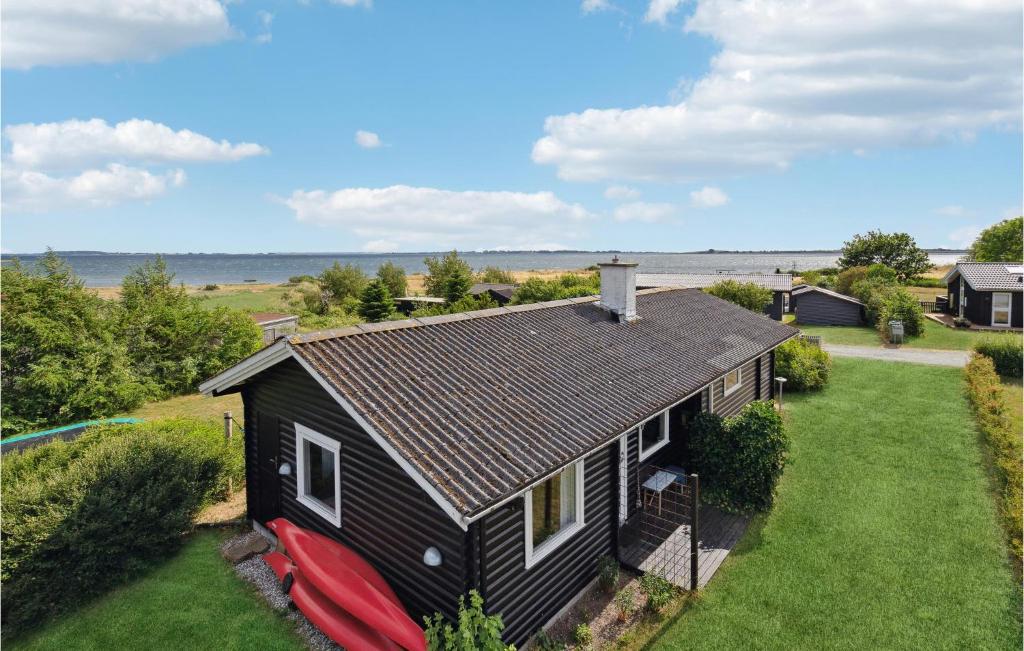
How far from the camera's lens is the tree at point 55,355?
55.3 ft

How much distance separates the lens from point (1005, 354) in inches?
850

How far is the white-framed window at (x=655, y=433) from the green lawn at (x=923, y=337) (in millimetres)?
23260

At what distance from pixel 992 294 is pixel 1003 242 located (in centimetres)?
4539

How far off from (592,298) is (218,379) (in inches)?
364

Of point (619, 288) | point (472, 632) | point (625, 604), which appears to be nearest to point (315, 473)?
point (472, 632)

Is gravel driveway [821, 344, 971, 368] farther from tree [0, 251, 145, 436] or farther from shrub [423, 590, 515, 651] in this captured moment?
tree [0, 251, 145, 436]

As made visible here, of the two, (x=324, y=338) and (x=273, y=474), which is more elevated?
(x=324, y=338)

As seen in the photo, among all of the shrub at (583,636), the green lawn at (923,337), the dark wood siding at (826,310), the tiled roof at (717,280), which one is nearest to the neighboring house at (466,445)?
the shrub at (583,636)

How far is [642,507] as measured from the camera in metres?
10.2

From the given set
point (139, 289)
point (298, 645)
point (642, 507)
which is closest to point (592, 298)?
point (642, 507)

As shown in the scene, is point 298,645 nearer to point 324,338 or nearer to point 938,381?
point 324,338

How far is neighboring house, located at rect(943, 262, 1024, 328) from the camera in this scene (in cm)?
3127

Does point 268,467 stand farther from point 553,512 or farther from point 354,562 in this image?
point 553,512

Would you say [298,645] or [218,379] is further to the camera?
[218,379]
